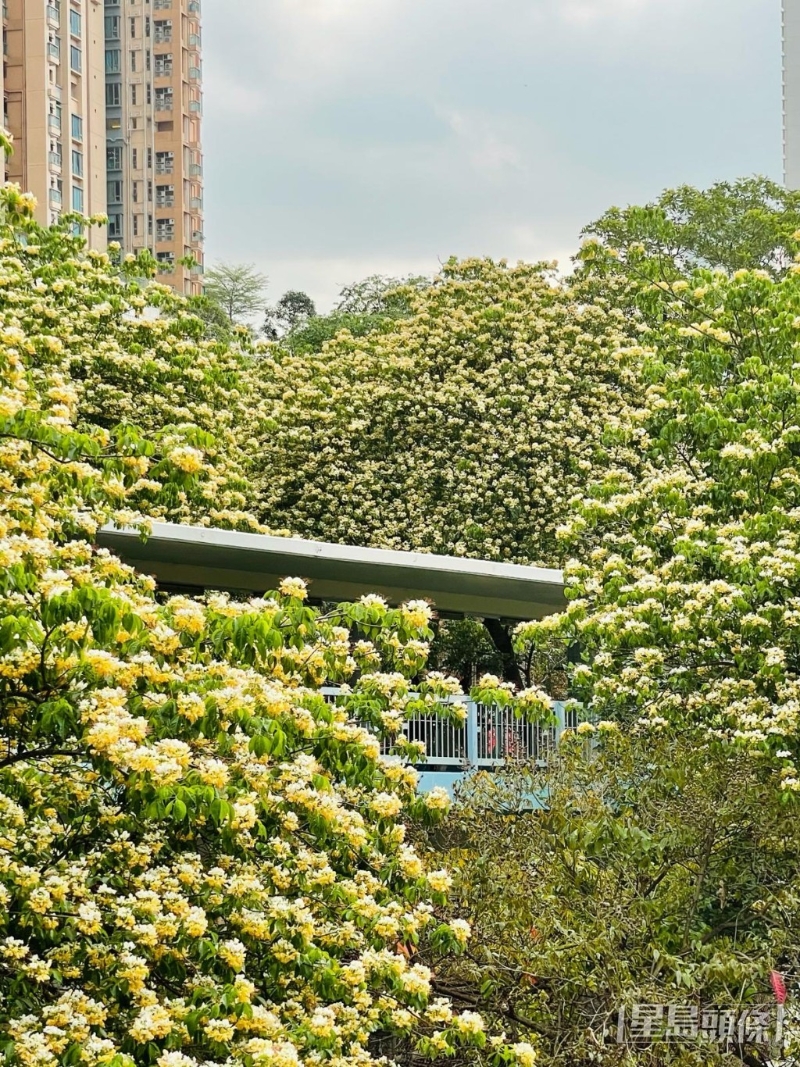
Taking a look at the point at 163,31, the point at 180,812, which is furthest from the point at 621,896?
the point at 163,31

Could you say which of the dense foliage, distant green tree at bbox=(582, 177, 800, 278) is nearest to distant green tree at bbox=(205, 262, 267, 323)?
distant green tree at bbox=(582, 177, 800, 278)

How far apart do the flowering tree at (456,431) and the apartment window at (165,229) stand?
2049 inches

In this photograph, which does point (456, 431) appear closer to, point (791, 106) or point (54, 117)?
point (54, 117)

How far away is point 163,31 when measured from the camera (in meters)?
69.8

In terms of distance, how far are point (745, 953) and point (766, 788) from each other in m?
1.18

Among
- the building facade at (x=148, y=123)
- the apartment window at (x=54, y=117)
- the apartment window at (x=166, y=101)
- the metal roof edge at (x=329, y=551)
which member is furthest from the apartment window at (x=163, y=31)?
the metal roof edge at (x=329, y=551)

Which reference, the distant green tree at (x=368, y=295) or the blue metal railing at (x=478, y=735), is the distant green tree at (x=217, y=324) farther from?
the blue metal railing at (x=478, y=735)

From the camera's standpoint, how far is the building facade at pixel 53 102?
174 feet

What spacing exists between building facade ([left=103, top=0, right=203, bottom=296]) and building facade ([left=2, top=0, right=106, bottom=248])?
35.0ft

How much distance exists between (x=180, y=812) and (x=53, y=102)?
179 feet

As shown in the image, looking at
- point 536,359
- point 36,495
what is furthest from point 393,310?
point 36,495

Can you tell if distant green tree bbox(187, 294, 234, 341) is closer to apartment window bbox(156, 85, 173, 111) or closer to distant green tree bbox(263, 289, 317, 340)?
distant green tree bbox(263, 289, 317, 340)

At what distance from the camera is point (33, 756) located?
4531 mm

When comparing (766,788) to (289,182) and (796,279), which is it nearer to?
(796,279)
